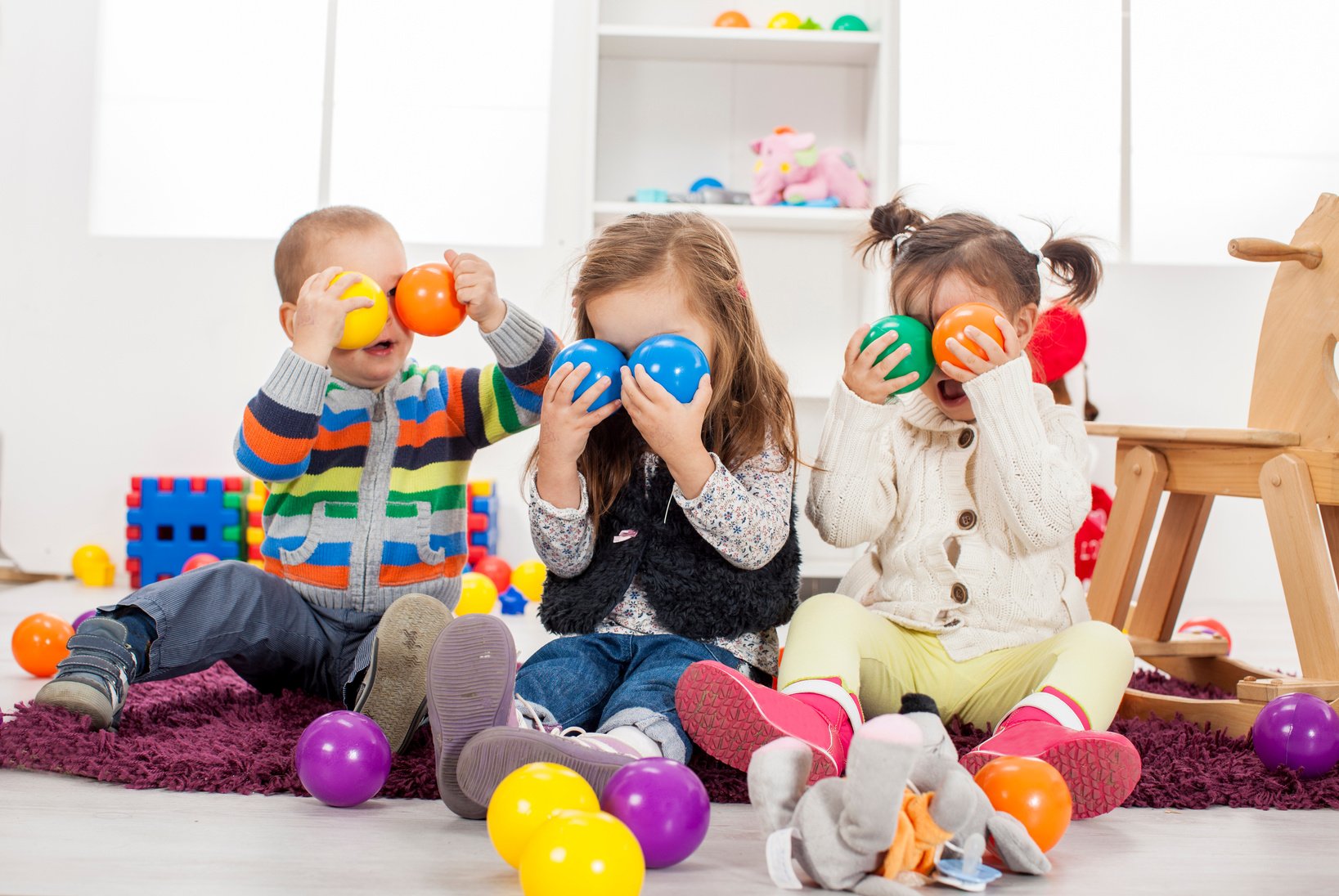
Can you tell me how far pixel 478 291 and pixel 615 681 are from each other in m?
0.46

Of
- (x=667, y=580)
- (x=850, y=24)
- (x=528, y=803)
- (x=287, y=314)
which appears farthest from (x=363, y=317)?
(x=850, y=24)

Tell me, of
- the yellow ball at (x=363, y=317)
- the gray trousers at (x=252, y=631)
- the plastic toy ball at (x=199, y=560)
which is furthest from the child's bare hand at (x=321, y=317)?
the plastic toy ball at (x=199, y=560)

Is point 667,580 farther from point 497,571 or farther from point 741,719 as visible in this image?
point 497,571

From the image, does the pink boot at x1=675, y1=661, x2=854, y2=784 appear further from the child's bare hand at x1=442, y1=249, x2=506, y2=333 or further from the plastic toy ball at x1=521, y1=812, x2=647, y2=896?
the child's bare hand at x1=442, y1=249, x2=506, y2=333

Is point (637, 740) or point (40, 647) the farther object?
point (40, 647)

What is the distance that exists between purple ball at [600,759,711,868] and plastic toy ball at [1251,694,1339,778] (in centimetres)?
65

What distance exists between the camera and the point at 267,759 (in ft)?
3.50

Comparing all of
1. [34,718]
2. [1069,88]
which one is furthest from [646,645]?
[1069,88]

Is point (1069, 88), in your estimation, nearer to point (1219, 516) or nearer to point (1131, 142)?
point (1131, 142)

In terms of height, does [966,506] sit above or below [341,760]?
above

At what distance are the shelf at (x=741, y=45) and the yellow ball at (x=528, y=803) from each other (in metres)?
2.36

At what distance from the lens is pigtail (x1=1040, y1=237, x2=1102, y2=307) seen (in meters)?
1.40

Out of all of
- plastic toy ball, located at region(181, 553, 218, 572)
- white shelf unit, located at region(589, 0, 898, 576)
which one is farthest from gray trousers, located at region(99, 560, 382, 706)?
white shelf unit, located at region(589, 0, 898, 576)

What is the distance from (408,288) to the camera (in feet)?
4.29
